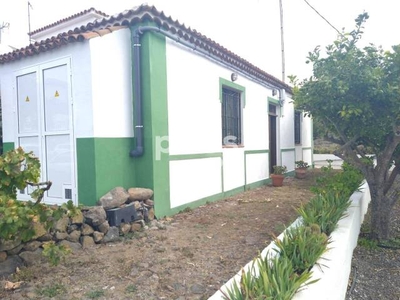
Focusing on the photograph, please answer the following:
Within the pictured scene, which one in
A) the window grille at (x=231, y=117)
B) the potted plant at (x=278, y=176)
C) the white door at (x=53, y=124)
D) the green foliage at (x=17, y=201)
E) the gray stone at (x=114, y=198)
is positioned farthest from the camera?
the potted plant at (x=278, y=176)

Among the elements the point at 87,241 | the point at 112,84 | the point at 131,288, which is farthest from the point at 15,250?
the point at 112,84

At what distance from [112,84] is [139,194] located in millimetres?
1730

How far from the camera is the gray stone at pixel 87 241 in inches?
167

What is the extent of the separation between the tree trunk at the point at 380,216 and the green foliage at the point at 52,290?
14.5 feet

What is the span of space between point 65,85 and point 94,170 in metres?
1.42

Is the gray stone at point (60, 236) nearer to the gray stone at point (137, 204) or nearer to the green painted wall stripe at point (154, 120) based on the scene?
the gray stone at point (137, 204)

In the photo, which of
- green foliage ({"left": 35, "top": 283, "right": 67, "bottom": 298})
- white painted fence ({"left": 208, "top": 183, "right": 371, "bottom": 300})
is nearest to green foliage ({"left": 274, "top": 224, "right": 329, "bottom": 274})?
white painted fence ({"left": 208, "top": 183, "right": 371, "bottom": 300})

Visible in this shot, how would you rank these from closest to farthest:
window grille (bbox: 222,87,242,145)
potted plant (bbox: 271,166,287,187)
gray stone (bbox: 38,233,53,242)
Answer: gray stone (bbox: 38,233,53,242)
window grille (bbox: 222,87,242,145)
potted plant (bbox: 271,166,287,187)

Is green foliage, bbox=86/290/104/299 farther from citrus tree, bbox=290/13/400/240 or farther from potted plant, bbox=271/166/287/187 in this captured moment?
potted plant, bbox=271/166/287/187

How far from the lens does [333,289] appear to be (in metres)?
2.80

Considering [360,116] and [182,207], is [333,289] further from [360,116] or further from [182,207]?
[182,207]

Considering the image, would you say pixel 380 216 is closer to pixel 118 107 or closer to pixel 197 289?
pixel 197 289

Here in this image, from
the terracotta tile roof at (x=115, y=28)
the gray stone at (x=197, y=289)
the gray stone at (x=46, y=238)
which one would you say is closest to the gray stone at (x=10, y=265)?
the gray stone at (x=46, y=238)

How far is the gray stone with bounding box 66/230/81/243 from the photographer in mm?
4184
